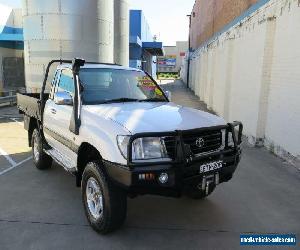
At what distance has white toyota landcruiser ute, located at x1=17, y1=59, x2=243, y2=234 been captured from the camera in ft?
12.0

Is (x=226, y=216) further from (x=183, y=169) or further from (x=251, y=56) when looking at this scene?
(x=251, y=56)

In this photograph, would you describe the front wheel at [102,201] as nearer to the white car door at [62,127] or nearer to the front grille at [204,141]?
the white car door at [62,127]

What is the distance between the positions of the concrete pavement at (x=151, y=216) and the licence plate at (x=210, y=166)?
A: 876 millimetres

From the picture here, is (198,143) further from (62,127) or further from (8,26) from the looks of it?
(8,26)

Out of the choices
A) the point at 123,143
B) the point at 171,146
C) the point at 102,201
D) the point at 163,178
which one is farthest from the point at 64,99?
the point at 163,178

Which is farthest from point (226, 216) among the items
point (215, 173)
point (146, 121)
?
point (146, 121)

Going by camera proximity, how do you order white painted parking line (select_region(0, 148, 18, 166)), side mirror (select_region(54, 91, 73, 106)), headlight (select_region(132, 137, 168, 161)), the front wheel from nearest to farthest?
headlight (select_region(132, 137, 168, 161))
the front wheel
side mirror (select_region(54, 91, 73, 106))
white painted parking line (select_region(0, 148, 18, 166))

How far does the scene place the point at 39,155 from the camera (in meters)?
6.67

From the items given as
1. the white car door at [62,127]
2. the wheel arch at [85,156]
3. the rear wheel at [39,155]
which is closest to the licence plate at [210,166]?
the wheel arch at [85,156]

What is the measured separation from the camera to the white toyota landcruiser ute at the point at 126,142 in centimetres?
367

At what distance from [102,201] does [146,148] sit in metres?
0.91

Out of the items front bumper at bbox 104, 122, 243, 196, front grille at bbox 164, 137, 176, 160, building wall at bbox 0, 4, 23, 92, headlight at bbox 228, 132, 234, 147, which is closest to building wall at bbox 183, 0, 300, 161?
headlight at bbox 228, 132, 234, 147

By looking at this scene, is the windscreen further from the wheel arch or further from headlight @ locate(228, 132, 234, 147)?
headlight @ locate(228, 132, 234, 147)

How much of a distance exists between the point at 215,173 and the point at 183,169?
2.04 feet
